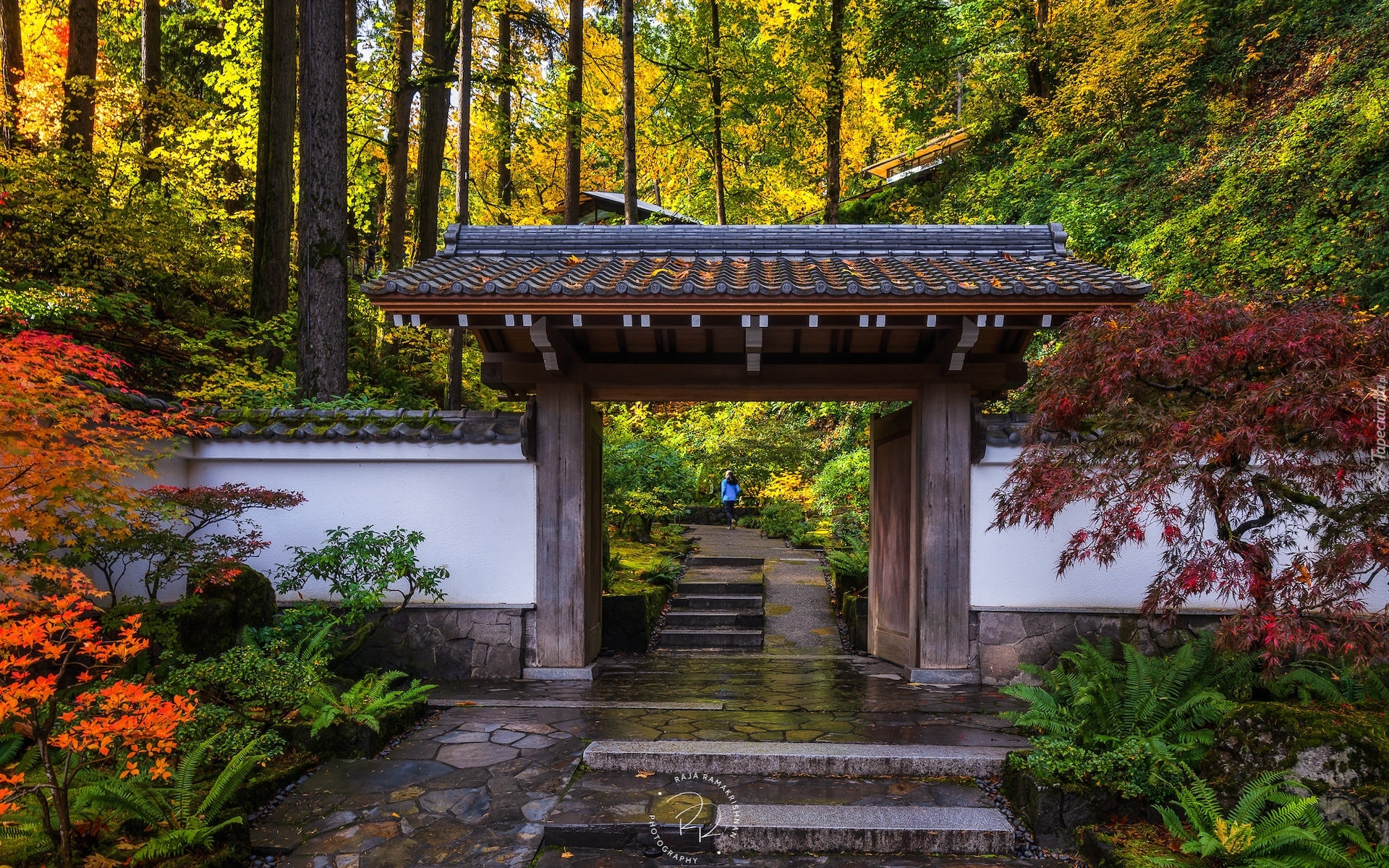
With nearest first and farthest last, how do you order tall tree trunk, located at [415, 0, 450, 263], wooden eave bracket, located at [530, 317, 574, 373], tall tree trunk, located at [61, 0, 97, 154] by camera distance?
wooden eave bracket, located at [530, 317, 574, 373], tall tree trunk, located at [61, 0, 97, 154], tall tree trunk, located at [415, 0, 450, 263]

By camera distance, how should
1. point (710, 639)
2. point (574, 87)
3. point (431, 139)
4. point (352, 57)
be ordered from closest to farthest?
point (710, 639)
point (431, 139)
point (574, 87)
point (352, 57)

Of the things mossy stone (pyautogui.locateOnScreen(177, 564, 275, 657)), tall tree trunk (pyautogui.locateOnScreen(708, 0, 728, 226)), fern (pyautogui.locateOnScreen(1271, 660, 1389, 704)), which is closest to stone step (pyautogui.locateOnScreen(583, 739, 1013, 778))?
fern (pyautogui.locateOnScreen(1271, 660, 1389, 704))

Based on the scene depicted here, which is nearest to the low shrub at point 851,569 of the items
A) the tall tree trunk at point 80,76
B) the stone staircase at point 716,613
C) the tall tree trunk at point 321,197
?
the stone staircase at point 716,613

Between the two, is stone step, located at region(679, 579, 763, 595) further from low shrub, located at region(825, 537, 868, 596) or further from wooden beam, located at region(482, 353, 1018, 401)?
wooden beam, located at region(482, 353, 1018, 401)

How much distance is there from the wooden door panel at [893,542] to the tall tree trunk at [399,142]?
30.5 ft

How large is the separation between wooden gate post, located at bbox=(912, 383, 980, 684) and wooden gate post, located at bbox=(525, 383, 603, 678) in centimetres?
319

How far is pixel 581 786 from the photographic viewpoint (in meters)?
4.80

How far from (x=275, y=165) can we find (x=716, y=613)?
8.96 meters

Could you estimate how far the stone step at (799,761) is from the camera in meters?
4.98

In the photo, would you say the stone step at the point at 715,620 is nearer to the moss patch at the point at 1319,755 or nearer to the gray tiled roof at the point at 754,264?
the gray tiled roof at the point at 754,264

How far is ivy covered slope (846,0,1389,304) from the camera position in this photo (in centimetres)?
1095

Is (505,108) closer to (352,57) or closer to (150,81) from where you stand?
(352,57)

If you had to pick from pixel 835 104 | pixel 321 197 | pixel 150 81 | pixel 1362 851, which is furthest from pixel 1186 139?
pixel 150 81

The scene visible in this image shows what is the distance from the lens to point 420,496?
24.1 feet
